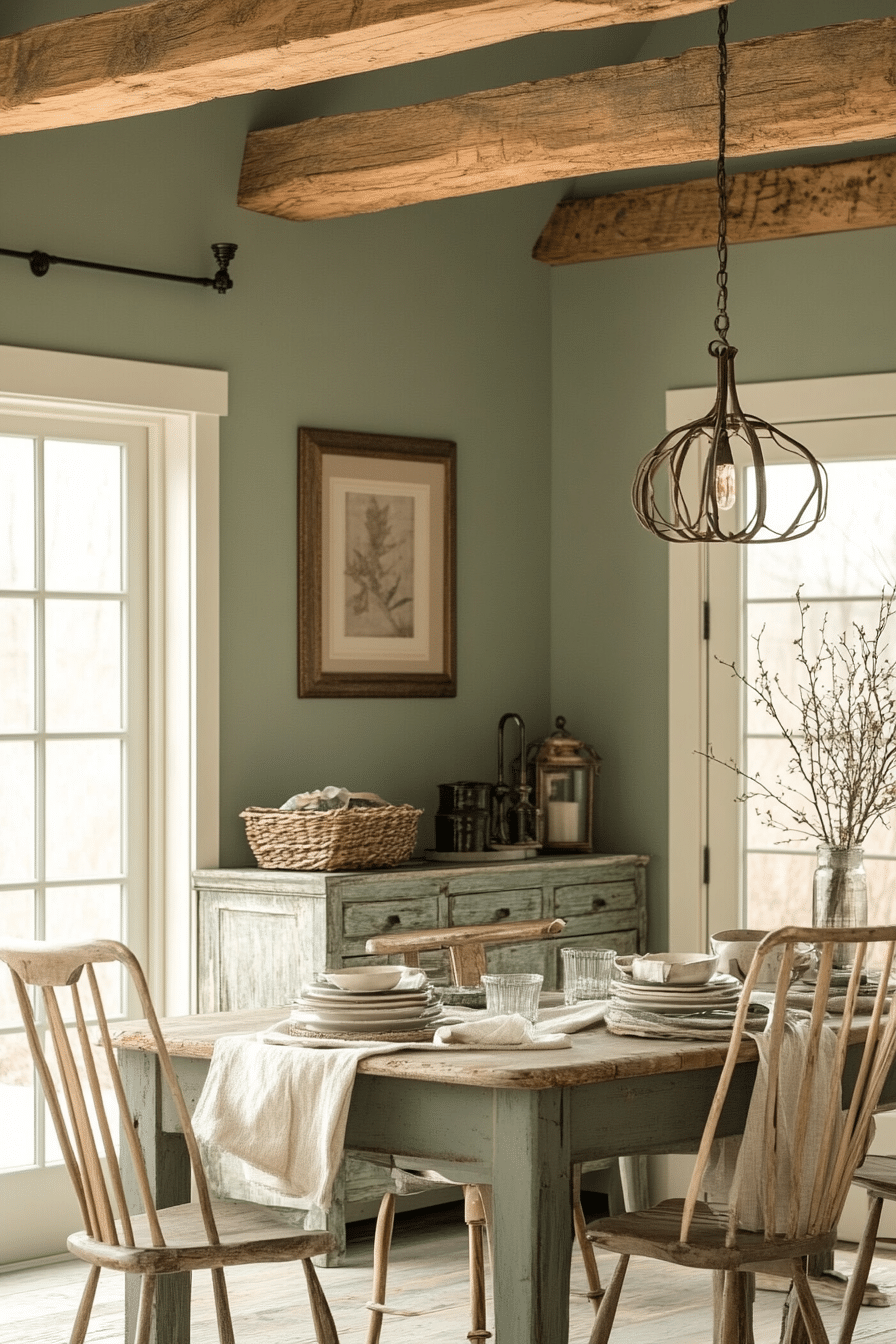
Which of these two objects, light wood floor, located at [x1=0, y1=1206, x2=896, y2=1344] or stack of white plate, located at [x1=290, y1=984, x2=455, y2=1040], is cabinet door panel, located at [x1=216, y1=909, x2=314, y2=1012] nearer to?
light wood floor, located at [x1=0, y1=1206, x2=896, y2=1344]

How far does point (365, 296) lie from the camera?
5.49 m

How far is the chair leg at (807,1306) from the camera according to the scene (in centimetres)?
311

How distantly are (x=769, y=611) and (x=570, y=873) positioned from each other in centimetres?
92

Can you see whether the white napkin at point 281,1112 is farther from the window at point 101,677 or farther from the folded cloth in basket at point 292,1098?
the window at point 101,677

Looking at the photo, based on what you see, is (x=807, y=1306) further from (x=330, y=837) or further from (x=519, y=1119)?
(x=330, y=837)

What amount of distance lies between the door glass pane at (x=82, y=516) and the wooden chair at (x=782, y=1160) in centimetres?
242

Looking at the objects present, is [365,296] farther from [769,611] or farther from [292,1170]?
[292,1170]

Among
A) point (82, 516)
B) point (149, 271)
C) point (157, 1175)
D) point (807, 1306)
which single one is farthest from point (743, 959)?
point (149, 271)

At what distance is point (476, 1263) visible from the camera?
3.95m

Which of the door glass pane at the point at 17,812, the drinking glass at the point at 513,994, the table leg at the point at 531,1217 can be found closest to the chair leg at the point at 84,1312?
the table leg at the point at 531,1217

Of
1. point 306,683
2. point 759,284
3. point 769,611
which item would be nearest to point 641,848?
point 769,611

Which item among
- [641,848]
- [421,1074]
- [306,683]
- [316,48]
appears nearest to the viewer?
[421,1074]

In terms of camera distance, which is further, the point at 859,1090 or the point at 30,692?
the point at 30,692

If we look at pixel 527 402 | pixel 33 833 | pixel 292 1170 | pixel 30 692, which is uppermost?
pixel 527 402
